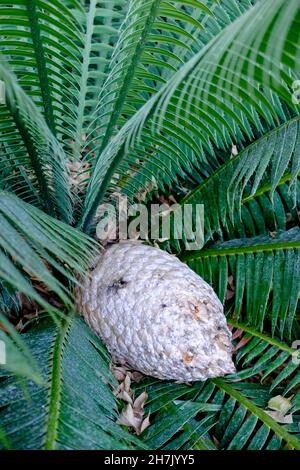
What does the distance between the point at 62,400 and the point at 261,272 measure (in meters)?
0.77

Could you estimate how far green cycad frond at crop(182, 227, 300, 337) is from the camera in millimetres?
1440

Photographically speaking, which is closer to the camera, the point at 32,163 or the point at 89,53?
the point at 32,163

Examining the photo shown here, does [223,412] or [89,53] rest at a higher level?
[89,53]

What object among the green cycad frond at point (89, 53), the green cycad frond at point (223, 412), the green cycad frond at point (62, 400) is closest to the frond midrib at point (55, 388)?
the green cycad frond at point (62, 400)

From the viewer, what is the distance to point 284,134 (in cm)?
143

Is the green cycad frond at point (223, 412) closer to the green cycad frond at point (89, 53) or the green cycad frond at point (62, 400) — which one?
the green cycad frond at point (62, 400)

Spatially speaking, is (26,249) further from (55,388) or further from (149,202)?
(149,202)

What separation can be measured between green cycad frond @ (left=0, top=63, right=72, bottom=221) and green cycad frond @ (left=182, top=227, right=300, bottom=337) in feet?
1.58

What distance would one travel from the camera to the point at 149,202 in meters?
1.84

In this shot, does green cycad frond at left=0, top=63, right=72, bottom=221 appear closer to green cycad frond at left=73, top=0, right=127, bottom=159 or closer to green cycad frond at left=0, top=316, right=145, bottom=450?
green cycad frond at left=73, top=0, right=127, bottom=159

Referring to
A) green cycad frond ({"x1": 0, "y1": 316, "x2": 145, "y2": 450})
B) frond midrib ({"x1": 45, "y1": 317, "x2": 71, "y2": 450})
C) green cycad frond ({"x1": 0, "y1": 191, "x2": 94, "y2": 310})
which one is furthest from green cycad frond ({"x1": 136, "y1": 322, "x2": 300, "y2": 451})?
green cycad frond ({"x1": 0, "y1": 191, "x2": 94, "y2": 310})

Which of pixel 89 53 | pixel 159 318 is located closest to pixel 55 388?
pixel 159 318

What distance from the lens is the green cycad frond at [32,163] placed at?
4.16 ft

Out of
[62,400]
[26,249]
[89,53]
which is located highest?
[89,53]
